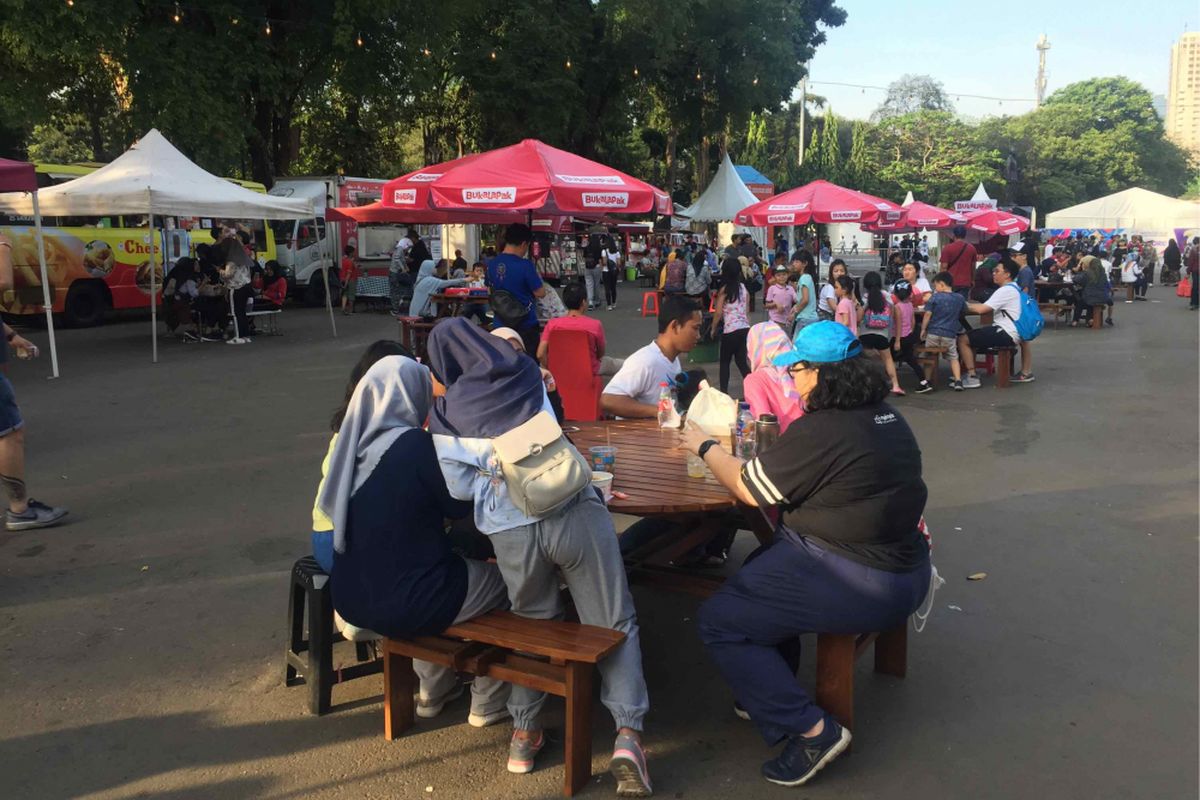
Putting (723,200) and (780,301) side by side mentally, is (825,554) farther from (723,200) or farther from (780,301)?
(723,200)

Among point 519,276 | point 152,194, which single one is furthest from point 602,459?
point 152,194

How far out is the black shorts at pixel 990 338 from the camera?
10.8 metres

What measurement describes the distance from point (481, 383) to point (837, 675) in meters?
1.62

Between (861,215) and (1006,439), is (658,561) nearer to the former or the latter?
(1006,439)

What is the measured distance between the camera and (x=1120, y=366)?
12555 mm

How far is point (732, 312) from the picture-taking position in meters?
9.62

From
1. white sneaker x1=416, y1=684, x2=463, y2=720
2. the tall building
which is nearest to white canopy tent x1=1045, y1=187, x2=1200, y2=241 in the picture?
white sneaker x1=416, y1=684, x2=463, y2=720

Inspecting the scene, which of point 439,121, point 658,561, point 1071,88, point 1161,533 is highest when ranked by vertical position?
point 1071,88

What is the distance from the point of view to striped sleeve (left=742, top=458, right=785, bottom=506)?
315 cm

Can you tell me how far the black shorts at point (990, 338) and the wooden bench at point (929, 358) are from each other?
434mm

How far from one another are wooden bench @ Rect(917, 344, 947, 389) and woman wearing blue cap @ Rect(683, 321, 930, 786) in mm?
8003

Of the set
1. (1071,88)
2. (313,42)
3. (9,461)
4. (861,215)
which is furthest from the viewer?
(1071,88)

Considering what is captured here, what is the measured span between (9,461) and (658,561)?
13.5 feet

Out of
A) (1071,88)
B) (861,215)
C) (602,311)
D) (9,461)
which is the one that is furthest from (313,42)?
(1071,88)
